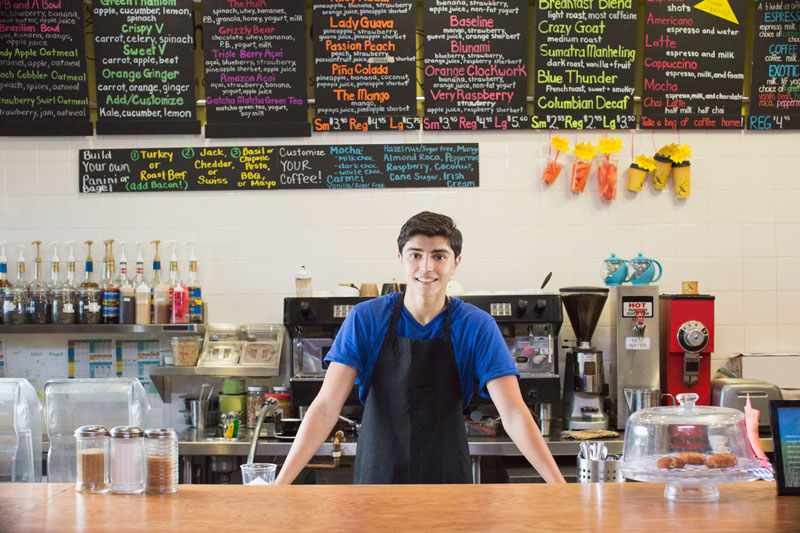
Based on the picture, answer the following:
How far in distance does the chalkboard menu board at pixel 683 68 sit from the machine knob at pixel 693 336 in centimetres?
118

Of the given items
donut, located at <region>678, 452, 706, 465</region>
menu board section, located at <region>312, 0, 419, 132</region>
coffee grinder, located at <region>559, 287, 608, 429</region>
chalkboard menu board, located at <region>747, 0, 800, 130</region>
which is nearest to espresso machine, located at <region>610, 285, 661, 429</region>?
coffee grinder, located at <region>559, 287, 608, 429</region>

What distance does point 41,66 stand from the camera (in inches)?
192

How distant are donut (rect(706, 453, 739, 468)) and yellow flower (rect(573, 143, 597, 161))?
2.92 metres

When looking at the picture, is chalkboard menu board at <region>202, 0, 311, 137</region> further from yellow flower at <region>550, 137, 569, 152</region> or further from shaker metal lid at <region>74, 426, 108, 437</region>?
shaker metal lid at <region>74, 426, 108, 437</region>

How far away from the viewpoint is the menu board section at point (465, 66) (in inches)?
189

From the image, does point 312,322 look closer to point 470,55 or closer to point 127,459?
point 470,55

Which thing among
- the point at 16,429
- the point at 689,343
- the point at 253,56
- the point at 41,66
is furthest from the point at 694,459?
the point at 41,66

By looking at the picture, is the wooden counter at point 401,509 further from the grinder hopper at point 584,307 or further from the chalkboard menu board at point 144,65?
the chalkboard menu board at point 144,65

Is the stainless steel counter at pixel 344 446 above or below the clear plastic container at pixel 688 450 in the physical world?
below

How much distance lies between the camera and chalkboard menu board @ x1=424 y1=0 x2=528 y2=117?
4.81 metres

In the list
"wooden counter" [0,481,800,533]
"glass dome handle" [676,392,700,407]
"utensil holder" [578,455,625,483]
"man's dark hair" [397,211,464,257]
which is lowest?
"utensil holder" [578,455,625,483]

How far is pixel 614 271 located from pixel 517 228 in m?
0.59

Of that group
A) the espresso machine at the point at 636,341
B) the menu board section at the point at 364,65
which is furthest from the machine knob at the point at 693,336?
the menu board section at the point at 364,65

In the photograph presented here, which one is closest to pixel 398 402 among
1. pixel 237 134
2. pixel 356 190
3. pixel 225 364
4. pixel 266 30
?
pixel 225 364
